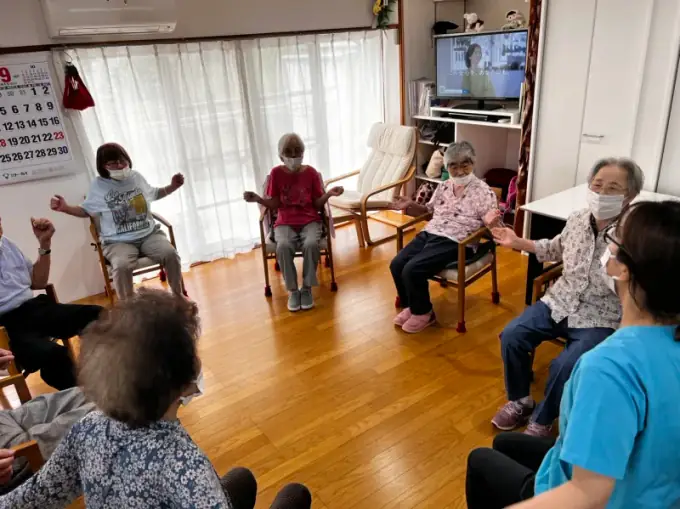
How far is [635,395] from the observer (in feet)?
2.70

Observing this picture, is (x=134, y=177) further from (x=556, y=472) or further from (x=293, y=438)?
(x=556, y=472)

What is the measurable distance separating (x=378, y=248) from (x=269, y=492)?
2571 millimetres

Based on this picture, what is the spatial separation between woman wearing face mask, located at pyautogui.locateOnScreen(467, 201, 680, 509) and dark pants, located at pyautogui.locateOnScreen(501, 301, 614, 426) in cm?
114

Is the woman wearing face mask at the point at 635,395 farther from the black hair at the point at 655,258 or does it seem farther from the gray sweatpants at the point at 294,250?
the gray sweatpants at the point at 294,250

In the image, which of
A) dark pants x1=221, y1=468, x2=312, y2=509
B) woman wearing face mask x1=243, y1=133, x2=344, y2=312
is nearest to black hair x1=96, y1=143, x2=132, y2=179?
woman wearing face mask x1=243, y1=133, x2=344, y2=312

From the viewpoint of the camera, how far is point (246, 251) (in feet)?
14.3

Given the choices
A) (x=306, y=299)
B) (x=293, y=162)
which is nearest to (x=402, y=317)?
(x=306, y=299)

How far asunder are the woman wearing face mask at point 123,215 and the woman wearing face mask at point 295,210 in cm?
66

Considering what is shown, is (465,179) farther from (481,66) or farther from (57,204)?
(57,204)

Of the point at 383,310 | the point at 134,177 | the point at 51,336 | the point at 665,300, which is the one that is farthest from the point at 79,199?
the point at 665,300

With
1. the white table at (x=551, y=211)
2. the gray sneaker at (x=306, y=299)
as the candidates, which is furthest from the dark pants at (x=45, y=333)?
the white table at (x=551, y=211)

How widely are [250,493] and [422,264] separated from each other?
5.85 ft

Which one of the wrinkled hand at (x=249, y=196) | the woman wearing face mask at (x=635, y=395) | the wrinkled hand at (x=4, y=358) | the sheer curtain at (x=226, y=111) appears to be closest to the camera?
the woman wearing face mask at (x=635, y=395)

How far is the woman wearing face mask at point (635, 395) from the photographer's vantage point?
0.82 meters
